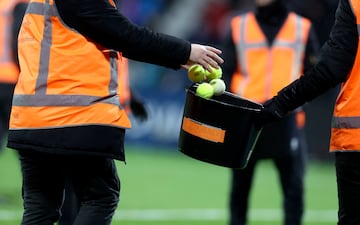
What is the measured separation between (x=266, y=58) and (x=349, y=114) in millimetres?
2507

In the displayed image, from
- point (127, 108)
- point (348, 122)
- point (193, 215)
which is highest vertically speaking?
point (348, 122)

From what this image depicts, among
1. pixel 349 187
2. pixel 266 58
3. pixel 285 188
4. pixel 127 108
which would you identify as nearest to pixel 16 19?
pixel 127 108

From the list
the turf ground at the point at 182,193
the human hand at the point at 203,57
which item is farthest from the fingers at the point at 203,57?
the turf ground at the point at 182,193

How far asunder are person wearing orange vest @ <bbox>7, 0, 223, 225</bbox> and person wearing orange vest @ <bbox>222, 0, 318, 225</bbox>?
2.28m

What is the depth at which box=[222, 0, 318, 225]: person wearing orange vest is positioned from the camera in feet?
22.8

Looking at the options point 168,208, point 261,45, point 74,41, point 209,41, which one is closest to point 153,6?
point 209,41

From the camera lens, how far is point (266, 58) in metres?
7.09

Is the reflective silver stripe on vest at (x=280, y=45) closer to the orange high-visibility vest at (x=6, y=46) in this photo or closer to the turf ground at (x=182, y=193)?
the turf ground at (x=182, y=193)

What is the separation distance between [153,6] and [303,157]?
413 inches

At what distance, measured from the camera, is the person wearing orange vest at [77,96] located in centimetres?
458

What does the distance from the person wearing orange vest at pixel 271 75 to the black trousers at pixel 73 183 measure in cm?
233

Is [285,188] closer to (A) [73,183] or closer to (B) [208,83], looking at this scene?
(B) [208,83]

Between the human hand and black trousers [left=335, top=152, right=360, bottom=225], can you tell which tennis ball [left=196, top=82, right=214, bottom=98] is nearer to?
the human hand

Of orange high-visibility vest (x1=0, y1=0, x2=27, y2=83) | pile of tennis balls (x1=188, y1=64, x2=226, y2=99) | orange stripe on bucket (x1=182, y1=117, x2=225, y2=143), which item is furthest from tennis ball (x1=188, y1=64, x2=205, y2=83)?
orange high-visibility vest (x1=0, y1=0, x2=27, y2=83)
